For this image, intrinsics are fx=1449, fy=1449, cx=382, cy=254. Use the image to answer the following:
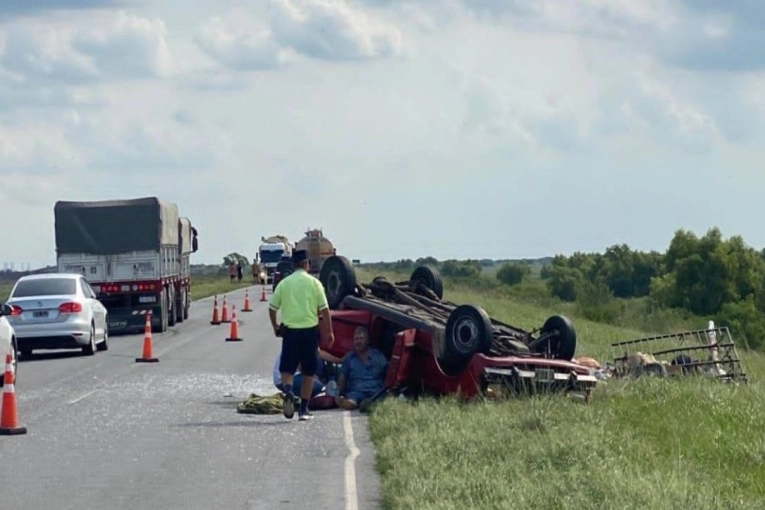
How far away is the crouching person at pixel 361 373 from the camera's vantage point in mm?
17203

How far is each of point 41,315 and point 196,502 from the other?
53.5ft

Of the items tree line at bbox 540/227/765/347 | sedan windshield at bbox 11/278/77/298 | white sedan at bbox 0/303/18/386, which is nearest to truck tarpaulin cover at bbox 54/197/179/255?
sedan windshield at bbox 11/278/77/298

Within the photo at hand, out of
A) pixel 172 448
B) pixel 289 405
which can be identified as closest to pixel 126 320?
pixel 289 405

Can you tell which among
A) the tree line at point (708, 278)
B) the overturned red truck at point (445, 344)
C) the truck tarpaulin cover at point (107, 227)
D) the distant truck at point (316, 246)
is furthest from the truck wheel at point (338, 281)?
the tree line at point (708, 278)

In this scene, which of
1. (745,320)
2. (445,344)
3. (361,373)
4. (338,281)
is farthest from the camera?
(745,320)

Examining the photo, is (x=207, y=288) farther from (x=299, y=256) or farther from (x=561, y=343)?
(x=299, y=256)

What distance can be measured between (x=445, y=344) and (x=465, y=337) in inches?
14.1

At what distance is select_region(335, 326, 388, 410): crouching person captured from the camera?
56.4 ft

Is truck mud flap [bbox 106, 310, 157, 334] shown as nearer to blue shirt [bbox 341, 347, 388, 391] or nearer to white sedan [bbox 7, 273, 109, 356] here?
white sedan [bbox 7, 273, 109, 356]

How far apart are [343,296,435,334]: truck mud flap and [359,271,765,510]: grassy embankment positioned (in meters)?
1.19

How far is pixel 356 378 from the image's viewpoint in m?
17.4

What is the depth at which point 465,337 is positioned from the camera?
664 inches

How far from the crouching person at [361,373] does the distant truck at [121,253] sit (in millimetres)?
17015

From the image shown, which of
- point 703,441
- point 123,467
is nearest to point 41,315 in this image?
point 123,467
